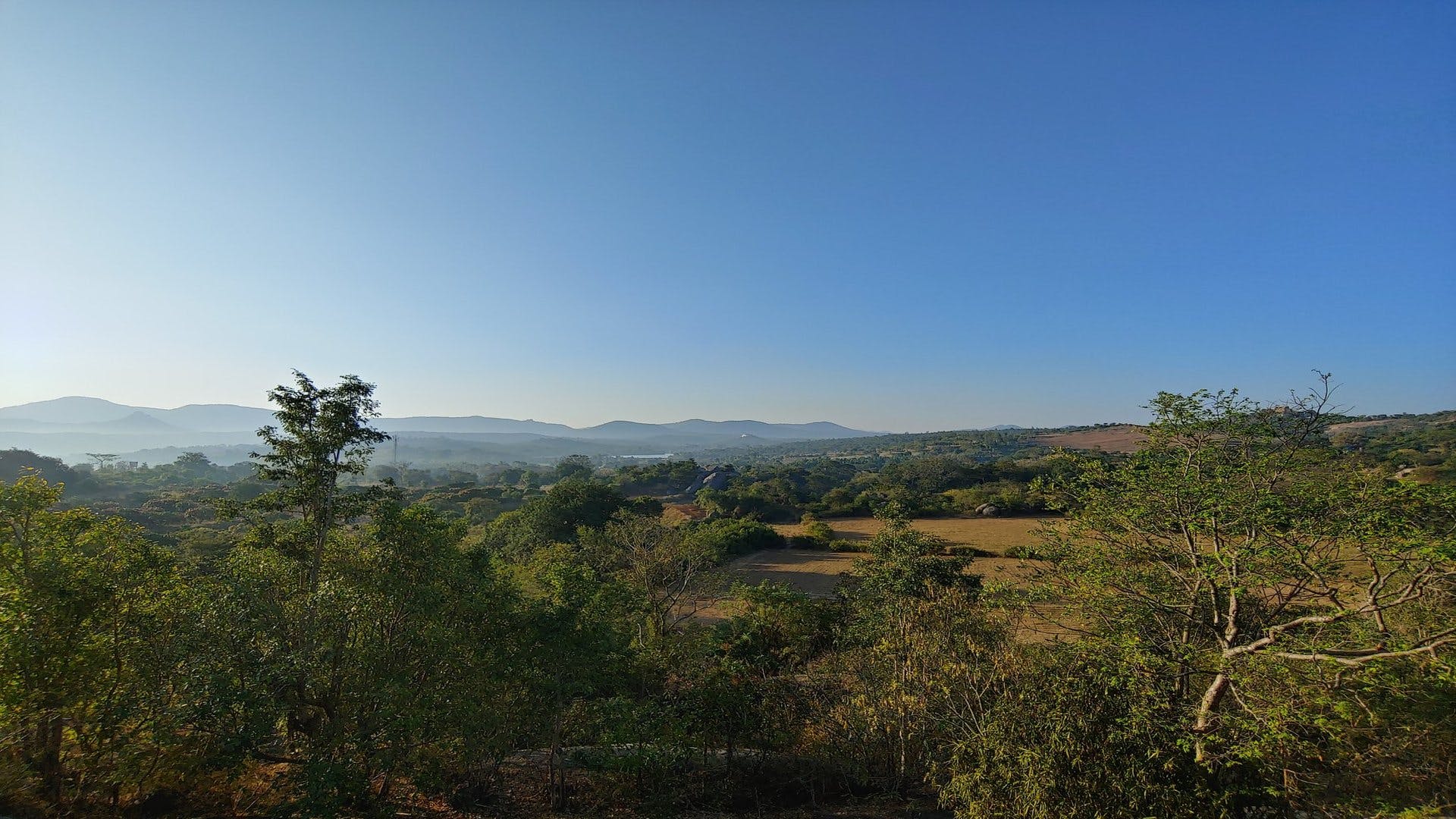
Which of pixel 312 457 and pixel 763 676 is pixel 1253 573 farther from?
pixel 312 457

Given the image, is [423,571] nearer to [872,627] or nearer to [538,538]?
[872,627]

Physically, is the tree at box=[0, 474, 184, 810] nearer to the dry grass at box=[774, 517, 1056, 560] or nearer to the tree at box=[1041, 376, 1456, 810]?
the tree at box=[1041, 376, 1456, 810]

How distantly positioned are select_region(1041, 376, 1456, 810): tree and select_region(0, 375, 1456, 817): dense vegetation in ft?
0.18

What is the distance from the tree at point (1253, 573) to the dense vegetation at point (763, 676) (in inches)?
2.2

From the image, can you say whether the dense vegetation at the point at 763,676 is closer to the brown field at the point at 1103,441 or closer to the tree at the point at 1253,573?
the tree at the point at 1253,573

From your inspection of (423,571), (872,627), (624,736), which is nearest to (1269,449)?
(872,627)

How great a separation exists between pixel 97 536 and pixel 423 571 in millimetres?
4056

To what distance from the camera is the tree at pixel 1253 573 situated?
5430 mm

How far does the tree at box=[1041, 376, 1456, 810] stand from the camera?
214 inches

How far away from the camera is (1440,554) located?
4.59 metres

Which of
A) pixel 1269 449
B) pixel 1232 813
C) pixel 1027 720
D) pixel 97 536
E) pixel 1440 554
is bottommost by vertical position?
pixel 1232 813

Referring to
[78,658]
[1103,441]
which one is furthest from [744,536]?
[1103,441]

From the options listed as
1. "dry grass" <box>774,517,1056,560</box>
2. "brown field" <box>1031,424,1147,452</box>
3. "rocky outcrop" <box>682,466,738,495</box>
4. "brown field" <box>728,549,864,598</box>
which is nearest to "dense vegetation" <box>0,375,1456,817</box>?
"brown field" <box>728,549,864,598</box>

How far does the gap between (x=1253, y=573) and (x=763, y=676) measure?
8.69 m
